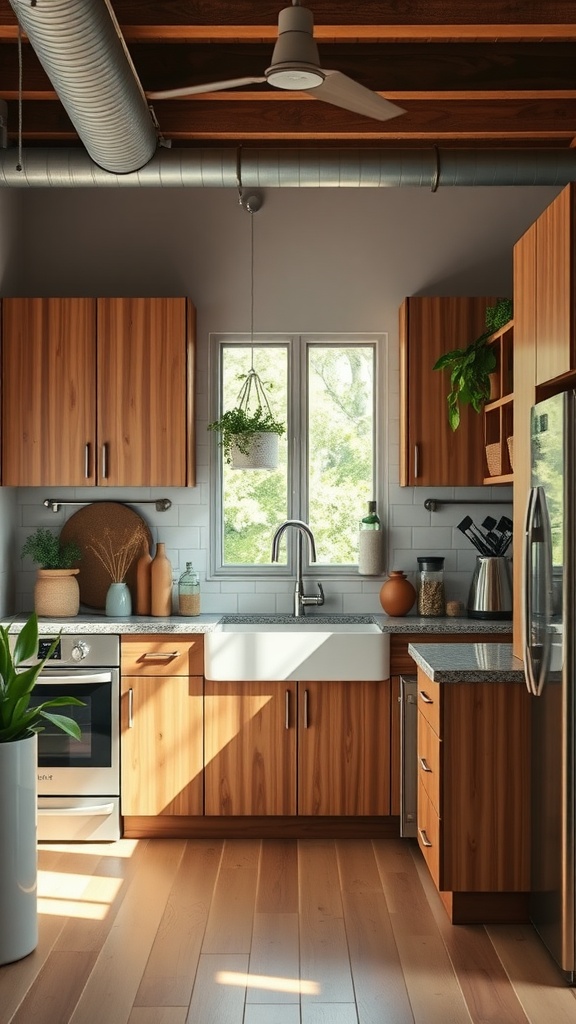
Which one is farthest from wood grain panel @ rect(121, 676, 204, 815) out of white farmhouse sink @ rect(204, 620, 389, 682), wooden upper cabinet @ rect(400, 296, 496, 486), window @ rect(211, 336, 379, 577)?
wooden upper cabinet @ rect(400, 296, 496, 486)

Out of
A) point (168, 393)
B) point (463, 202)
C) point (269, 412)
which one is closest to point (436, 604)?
point (269, 412)

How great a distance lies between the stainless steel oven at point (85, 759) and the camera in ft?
14.9

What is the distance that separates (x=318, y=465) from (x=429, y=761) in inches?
76.8

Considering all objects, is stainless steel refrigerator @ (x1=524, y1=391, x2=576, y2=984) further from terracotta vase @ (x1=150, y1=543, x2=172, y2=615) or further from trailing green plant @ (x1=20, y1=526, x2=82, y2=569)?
trailing green plant @ (x1=20, y1=526, x2=82, y2=569)

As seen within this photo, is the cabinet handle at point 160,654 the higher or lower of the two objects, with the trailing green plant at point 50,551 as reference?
lower

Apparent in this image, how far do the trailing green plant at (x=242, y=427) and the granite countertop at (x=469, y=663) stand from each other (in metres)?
1.38

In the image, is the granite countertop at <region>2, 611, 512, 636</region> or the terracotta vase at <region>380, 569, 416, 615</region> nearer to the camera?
the granite countertop at <region>2, 611, 512, 636</region>

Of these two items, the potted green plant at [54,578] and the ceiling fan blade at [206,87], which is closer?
the ceiling fan blade at [206,87]

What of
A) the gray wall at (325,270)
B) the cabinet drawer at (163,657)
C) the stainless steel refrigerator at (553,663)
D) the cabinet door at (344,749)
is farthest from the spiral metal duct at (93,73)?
the cabinet door at (344,749)

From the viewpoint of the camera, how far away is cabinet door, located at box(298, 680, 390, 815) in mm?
4539

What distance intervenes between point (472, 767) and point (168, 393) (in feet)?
7.65

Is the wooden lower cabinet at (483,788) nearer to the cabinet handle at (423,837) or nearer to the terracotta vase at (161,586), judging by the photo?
the cabinet handle at (423,837)

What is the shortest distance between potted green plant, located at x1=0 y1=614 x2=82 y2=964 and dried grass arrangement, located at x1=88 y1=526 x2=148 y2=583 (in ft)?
5.25

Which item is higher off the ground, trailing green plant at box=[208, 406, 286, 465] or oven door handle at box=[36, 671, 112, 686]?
trailing green plant at box=[208, 406, 286, 465]
